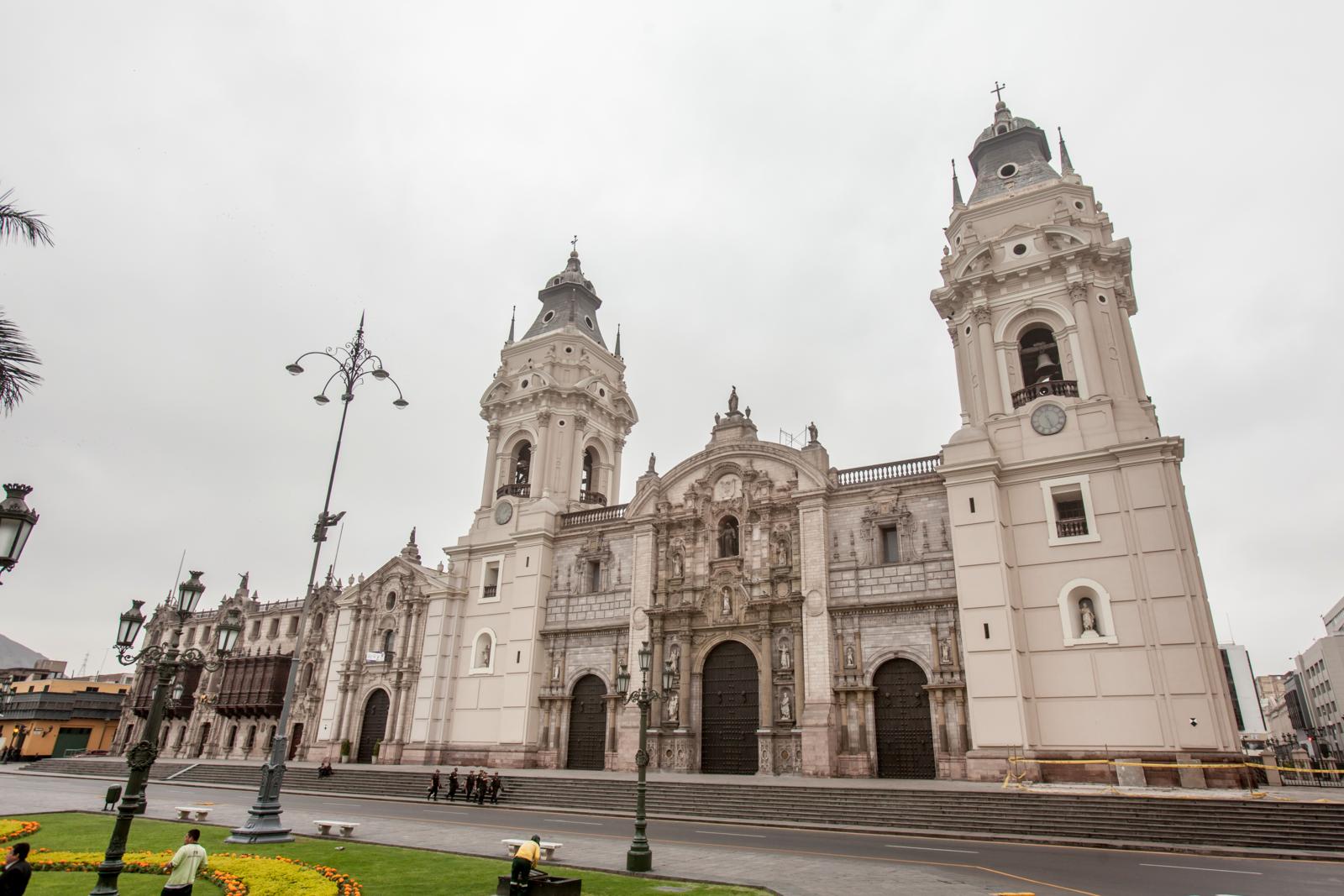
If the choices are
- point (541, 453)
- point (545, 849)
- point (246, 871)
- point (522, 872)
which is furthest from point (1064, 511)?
point (246, 871)

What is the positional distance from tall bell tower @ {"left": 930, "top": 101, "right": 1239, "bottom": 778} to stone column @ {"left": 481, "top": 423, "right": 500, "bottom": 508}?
83.1 feet

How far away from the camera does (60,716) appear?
67.1 meters

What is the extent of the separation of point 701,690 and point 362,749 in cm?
2160

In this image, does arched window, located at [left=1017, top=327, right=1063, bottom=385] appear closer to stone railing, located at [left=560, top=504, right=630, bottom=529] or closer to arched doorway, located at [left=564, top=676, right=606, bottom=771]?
stone railing, located at [left=560, top=504, right=630, bottom=529]

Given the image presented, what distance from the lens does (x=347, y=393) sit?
63.1ft

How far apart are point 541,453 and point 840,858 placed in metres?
30.2

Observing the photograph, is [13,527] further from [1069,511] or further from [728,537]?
[1069,511]

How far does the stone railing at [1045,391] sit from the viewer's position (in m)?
30.0

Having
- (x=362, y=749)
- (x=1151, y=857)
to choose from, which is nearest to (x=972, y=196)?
(x=1151, y=857)

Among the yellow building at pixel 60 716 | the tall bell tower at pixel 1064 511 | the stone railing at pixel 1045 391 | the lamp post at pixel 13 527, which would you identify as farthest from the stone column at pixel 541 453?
the yellow building at pixel 60 716

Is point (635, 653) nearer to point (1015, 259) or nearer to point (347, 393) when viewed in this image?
point (347, 393)

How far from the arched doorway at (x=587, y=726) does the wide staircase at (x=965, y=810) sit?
598cm

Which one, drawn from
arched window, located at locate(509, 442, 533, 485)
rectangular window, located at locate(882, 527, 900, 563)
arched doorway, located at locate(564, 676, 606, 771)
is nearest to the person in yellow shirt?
rectangular window, located at locate(882, 527, 900, 563)

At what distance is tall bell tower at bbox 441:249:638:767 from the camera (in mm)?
37906
